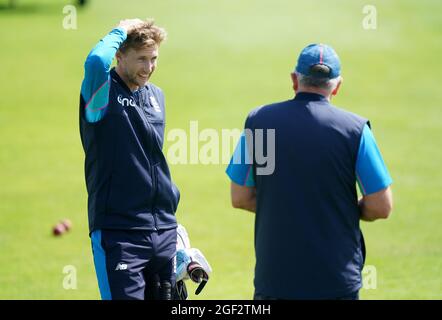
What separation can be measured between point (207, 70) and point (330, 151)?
19556mm

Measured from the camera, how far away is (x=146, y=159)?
6.54 metres

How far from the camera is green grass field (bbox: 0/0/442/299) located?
11.4 meters

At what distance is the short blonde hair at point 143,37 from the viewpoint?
662 cm

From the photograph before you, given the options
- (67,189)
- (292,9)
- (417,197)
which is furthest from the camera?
(292,9)

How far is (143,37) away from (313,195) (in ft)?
6.17

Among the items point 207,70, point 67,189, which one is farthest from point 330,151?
point 207,70

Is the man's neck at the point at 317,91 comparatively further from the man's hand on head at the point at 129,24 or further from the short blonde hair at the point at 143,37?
the man's hand on head at the point at 129,24

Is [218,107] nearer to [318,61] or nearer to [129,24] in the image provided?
[129,24]

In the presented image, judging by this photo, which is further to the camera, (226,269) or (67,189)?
(67,189)

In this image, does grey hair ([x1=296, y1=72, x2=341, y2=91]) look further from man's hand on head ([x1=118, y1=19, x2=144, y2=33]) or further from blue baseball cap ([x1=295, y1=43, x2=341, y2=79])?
man's hand on head ([x1=118, y1=19, x2=144, y2=33])

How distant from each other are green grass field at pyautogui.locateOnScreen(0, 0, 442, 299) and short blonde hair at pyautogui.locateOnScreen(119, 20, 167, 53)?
154 inches

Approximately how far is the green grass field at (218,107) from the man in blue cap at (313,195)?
13.3 ft

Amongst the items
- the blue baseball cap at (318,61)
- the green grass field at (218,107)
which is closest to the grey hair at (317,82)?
the blue baseball cap at (318,61)
